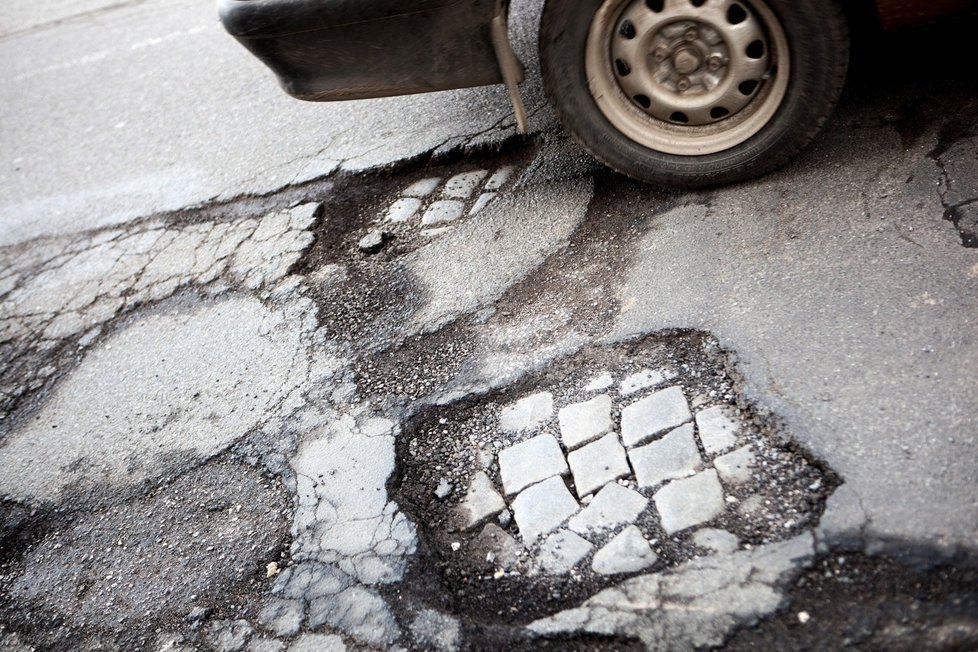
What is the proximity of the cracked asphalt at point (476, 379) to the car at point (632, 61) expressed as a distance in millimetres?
231

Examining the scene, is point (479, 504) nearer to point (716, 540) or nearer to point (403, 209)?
point (716, 540)

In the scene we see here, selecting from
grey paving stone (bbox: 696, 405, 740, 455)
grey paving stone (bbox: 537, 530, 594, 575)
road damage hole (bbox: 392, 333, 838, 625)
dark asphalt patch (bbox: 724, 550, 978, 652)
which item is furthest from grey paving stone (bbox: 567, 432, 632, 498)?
dark asphalt patch (bbox: 724, 550, 978, 652)

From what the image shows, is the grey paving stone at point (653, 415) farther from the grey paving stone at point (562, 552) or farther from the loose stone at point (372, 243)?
the loose stone at point (372, 243)

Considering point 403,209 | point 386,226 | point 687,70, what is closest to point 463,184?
point 403,209

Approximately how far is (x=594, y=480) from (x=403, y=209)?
1.88 m

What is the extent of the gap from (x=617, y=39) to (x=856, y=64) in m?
1.24

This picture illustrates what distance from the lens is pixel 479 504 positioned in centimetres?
246

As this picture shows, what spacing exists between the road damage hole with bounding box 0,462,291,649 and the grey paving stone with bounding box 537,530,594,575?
→ 34.0 inches

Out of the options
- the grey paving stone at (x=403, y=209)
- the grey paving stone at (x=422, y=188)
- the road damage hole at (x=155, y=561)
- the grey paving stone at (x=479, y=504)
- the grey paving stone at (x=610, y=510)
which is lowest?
the road damage hole at (x=155, y=561)

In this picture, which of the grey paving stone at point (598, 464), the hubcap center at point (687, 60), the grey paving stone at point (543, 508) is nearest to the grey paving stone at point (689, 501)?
the grey paving stone at point (598, 464)

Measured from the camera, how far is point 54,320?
150 inches

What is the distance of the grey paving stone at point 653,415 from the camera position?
244cm

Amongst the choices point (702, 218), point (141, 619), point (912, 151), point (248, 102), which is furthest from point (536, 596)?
point (248, 102)

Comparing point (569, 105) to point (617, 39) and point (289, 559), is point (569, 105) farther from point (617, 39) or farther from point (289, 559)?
point (289, 559)
